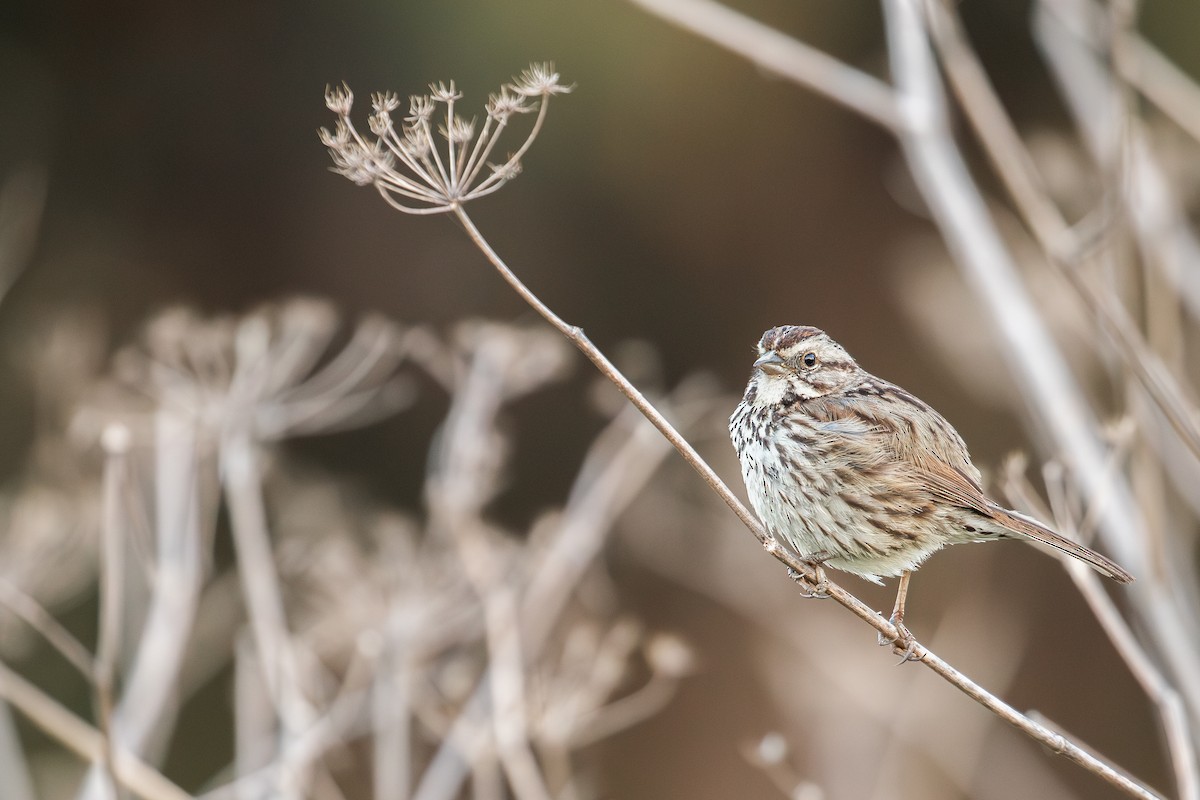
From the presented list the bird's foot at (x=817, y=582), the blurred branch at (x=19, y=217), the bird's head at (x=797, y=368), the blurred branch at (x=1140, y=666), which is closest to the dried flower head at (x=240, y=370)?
the bird's head at (x=797, y=368)

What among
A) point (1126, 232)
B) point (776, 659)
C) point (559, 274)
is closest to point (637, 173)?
point (559, 274)

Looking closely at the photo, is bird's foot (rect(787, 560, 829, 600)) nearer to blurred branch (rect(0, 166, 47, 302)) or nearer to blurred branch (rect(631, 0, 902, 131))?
blurred branch (rect(631, 0, 902, 131))

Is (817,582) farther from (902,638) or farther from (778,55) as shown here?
(778,55)

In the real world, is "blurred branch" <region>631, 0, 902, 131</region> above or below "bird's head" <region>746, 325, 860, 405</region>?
above

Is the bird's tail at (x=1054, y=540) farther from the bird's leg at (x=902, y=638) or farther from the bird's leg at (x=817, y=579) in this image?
the bird's leg at (x=817, y=579)

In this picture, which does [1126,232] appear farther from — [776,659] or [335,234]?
[335,234]

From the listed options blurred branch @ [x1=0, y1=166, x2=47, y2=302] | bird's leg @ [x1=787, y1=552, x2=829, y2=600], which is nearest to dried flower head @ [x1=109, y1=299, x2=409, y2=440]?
bird's leg @ [x1=787, y1=552, x2=829, y2=600]

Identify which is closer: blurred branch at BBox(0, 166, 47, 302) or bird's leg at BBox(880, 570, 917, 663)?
bird's leg at BBox(880, 570, 917, 663)
